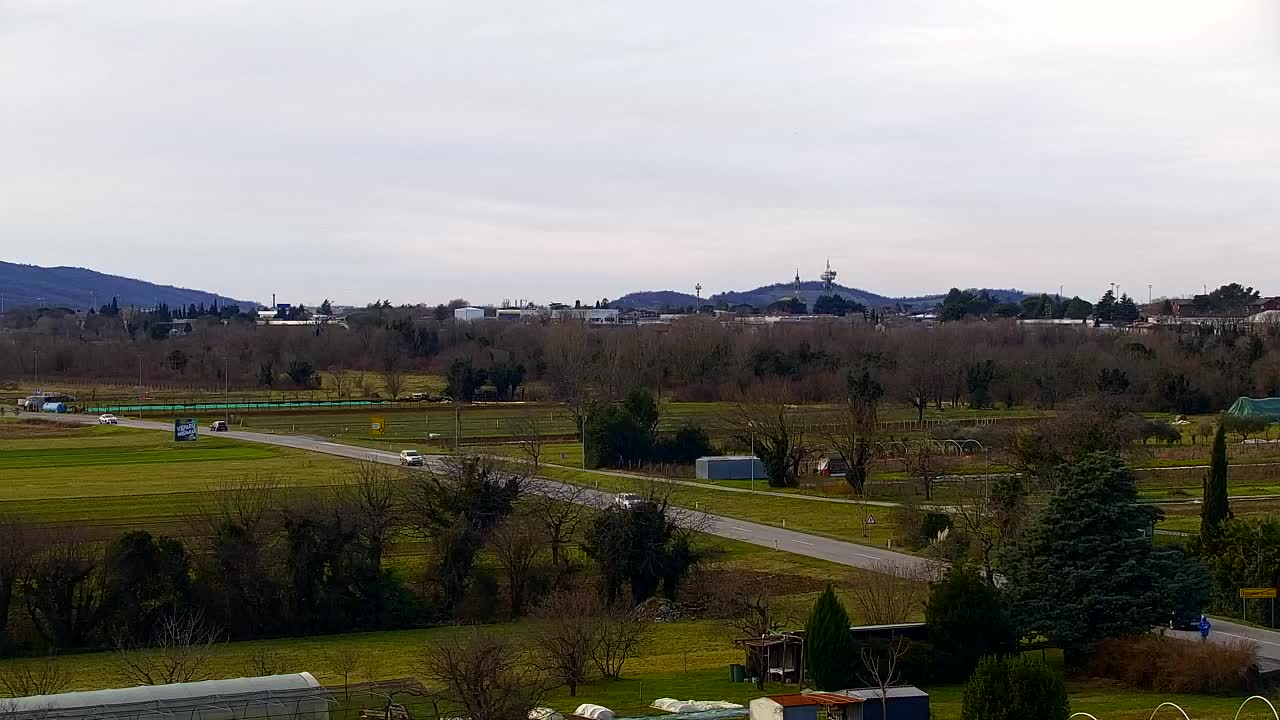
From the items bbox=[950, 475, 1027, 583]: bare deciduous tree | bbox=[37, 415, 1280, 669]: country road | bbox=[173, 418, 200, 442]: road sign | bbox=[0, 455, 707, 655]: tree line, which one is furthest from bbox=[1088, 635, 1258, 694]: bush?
bbox=[173, 418, 200, 442]: road sign

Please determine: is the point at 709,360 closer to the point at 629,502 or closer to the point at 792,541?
the point at 792,541

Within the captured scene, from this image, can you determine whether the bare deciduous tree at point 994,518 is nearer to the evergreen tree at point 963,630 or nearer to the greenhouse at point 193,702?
the evergreen tree at point 963,630

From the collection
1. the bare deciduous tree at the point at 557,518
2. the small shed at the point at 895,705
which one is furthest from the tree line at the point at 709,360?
the small shed at the point at 895,705

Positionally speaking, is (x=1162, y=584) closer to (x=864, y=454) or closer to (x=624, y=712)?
(x=624, y=712)

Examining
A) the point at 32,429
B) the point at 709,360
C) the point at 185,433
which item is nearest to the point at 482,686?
the point at 185,433

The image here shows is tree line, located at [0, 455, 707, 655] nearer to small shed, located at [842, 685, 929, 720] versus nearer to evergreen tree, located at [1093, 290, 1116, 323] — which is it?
small shed, located at [842, 685, 929, 720]
